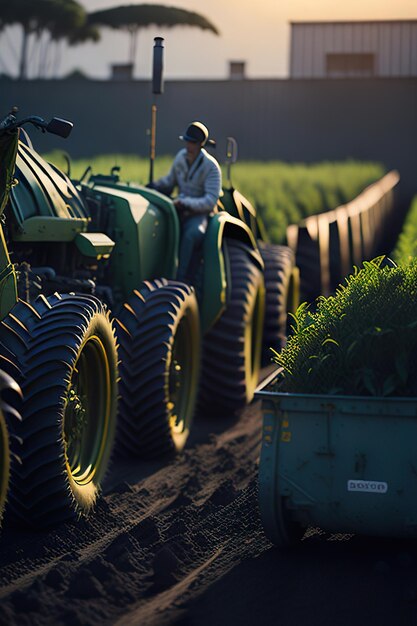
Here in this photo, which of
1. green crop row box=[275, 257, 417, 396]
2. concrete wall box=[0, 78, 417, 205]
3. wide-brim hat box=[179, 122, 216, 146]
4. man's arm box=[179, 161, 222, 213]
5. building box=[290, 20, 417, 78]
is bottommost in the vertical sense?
green crop row box=[275, 257, 417, 396]

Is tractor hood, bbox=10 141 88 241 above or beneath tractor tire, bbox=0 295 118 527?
above

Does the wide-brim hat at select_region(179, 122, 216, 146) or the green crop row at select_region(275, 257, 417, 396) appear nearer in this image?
the green crop row at select_region(275, 257, 417, 396)

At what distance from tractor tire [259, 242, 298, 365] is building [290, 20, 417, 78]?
33.7 m

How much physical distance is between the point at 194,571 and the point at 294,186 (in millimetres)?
21556

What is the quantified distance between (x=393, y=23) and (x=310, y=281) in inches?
1253

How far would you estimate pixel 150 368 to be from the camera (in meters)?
8.53

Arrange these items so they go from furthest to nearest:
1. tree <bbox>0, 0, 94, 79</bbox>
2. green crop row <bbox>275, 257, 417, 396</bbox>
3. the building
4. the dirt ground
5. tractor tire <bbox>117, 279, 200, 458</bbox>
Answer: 1. the building
2. tree <bbox>0, 0, 94, 79</bbox>
3. tractor tire <bbox>117, 279, 200, 458</bbox>
4. green crop row <bbox>275, 257, 417, 396</bbox>
5. the dirt ground

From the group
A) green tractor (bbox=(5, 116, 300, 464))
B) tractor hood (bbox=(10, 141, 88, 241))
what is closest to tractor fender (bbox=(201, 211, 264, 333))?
green tractor (bbox=(5, 116, 300, 464))

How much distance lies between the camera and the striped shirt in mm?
10031

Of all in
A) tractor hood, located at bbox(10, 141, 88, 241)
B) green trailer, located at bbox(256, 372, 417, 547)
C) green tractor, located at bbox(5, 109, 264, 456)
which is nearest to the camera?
green trailer, located at bbox(256, 372, 417, 547)

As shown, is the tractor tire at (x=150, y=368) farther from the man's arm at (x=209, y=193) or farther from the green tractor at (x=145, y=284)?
the man's arm at (x=209, y=193)

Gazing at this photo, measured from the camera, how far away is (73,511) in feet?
22.1

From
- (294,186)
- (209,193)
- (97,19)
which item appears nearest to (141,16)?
(97,19)

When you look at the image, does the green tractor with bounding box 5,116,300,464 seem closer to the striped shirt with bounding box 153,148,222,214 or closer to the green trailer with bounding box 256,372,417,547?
the striped shirt with bounding box 153,148,222,214
